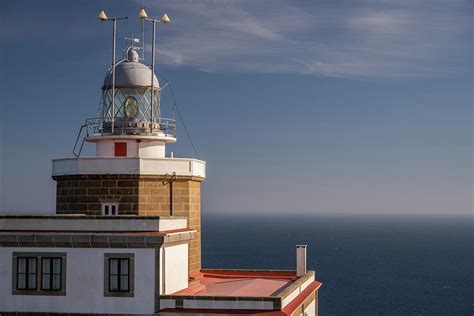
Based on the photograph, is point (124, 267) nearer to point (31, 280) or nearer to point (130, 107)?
point (31, 280)

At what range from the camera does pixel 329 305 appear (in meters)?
86.7

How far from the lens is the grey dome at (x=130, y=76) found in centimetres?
3184

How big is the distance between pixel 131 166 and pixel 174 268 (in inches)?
212

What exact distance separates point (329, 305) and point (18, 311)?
213 ft

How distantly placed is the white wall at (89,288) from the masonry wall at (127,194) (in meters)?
4.82

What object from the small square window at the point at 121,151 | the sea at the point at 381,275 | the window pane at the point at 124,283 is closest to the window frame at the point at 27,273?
the window pane at the point at 124,283

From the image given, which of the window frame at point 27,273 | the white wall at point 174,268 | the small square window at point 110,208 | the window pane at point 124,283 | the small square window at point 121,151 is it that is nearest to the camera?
the window pane at point 124,283

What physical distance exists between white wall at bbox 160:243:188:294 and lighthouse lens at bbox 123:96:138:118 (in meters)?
7.08

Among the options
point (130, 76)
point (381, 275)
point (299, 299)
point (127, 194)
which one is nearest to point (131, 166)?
point (127, 194)

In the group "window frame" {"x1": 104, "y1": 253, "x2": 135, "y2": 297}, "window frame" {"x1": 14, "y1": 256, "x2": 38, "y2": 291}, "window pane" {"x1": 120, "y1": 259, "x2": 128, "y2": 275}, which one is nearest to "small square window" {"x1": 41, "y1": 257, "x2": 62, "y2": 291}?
"window frame" {"x1": 14, "y1": 256, "x2": 38, "y2": 291}

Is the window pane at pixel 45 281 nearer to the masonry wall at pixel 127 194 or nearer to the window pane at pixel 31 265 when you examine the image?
the window pane at pixel 31 265

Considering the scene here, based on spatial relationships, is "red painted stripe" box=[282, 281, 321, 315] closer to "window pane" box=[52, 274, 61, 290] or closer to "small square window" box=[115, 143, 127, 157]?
"window pane" box=[52, 274, 61, 290]

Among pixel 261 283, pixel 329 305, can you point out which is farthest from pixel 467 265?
pixel 261 283

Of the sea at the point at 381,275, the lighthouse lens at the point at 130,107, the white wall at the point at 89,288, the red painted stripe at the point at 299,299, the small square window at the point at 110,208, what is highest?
the lighthouse lens at the point at 130,107
